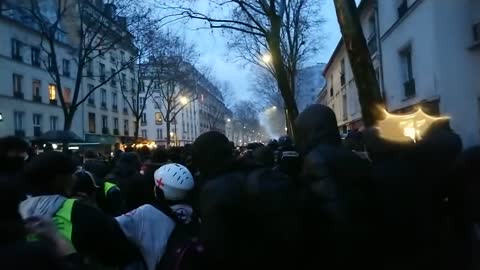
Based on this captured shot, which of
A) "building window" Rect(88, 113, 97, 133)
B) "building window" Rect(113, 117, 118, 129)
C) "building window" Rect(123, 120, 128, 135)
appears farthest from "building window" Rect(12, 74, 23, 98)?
"building window" Rect(123, 120, 128, 135)

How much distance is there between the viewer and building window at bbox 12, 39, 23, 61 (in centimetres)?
3606

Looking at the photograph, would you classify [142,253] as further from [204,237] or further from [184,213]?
[204,237]

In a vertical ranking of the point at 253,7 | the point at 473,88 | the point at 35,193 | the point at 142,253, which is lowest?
the point at 142,253

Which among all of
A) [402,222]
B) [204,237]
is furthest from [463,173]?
[204,237]

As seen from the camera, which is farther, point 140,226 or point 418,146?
point 140,226

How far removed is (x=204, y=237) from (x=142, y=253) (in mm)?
1069

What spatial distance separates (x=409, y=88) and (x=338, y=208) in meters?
18.8

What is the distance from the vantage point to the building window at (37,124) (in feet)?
125

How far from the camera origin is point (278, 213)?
2227 millimetres

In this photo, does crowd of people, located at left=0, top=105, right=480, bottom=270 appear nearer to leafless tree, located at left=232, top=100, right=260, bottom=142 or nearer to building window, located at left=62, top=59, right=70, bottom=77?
building window, located at left=62, top=59, right=70, bottom=77

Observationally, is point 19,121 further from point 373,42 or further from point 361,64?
point 361,64

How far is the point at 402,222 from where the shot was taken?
2670 millimetres

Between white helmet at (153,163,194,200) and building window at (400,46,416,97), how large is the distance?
1747 cm

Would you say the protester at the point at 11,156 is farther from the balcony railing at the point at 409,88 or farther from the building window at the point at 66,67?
the building window at the point at 66,67
